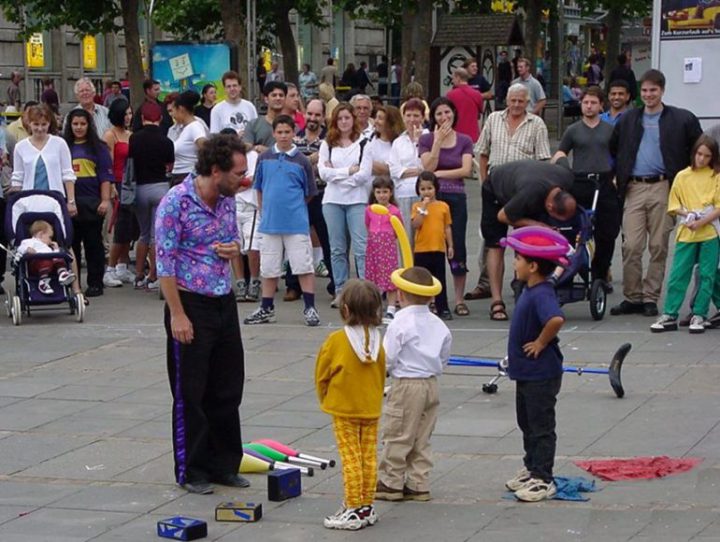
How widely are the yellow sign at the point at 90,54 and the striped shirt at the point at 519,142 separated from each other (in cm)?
4009

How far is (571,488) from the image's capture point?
788 cm

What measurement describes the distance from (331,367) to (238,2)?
80.0 ft

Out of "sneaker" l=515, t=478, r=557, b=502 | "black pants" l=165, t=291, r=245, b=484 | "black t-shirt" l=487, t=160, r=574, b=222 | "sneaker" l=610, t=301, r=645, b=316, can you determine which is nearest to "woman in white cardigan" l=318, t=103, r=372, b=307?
"black t-shirt" l=487, t=160, r=574, b=222

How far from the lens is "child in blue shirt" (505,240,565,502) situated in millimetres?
7805

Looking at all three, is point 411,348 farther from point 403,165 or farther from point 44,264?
point 44,264

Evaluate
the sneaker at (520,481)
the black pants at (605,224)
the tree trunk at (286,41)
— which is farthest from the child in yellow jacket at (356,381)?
the tree trunk at (286,41)

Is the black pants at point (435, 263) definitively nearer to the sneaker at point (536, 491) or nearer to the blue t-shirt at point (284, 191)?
the blue t-shirt at point (284, 191)

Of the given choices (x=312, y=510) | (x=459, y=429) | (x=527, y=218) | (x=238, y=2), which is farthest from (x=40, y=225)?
(x=238, y=2)

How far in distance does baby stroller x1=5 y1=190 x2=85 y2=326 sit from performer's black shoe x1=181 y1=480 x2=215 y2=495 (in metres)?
5.93

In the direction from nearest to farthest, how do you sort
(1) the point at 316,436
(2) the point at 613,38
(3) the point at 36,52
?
(1) the point at 316,436, (2) the point at 613,38, (3) the point at 36,52

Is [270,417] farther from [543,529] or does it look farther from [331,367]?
[543,529]

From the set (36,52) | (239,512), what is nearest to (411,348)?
(239,512)

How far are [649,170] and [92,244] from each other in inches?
228

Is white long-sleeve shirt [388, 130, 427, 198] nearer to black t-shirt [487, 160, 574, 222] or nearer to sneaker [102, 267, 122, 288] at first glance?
black t-shirt [487, 160, 574, 222]
